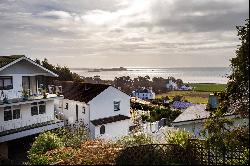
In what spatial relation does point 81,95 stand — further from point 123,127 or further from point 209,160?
point 209,160

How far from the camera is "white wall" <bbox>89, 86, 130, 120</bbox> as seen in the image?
39744 millimetres

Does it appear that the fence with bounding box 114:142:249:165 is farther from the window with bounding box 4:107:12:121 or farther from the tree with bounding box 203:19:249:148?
the window with bounding box 4:107:12:121

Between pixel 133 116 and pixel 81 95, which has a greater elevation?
pixel 81 95

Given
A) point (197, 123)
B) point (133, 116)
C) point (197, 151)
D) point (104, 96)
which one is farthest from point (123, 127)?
point (197, 151)

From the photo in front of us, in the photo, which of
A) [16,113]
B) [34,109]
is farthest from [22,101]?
[34,109]

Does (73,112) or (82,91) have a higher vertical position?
(82,91)

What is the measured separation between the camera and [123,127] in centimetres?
4194

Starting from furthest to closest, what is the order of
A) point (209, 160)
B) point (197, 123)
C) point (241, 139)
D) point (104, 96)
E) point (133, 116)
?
point (133, 116)
point (104, 96)
point (197, 123)
point (209, 160)
point (241, 139)

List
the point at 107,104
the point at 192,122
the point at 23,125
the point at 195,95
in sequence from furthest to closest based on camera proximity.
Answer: the point at 195,95, the point at 107,104, the point at 23,125, the point at 192,122

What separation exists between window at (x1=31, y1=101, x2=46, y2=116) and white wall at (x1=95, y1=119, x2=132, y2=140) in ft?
21.1

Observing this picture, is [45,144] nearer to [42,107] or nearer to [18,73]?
[18,73]

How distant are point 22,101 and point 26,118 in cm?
212

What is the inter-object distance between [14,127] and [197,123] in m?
16.0

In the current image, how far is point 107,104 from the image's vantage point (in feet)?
136
